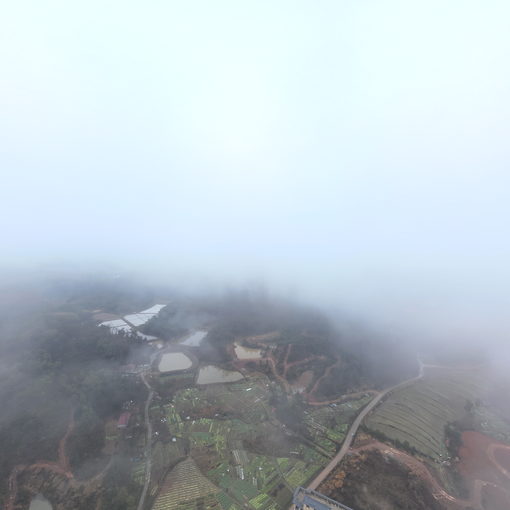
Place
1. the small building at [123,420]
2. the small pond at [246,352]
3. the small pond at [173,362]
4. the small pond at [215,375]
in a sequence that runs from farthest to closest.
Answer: the small pond at [246,352] < the small pond at [173,362] < the small pond at [215,375] < the small building at [123,420]

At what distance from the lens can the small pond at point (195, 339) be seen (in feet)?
338

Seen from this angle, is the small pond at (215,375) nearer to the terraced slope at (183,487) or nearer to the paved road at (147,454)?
the paved road at (147,454)

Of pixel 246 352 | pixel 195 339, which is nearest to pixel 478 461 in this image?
pixel 246 352

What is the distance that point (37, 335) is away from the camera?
282ft

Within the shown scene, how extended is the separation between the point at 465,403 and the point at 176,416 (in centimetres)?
7906

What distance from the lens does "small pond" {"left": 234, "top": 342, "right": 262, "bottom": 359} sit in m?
93.9

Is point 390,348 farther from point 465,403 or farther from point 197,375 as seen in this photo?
point 197,375

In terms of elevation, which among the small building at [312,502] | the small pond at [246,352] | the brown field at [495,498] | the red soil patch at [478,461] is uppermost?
the small building at [312,502]

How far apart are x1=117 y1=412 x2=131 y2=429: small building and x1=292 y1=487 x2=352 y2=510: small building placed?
39173 millimetres

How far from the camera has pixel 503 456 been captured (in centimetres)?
5625

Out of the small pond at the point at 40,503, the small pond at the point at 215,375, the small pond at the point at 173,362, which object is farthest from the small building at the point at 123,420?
the small pond at the point at 173,362

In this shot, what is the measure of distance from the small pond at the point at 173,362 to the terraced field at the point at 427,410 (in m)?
55.7

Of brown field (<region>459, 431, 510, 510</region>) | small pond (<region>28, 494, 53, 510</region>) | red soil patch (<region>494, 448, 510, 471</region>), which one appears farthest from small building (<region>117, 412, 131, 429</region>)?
red soil patch (<region>494, 448, 510, 471</region>)

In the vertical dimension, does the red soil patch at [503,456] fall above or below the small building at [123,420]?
below
